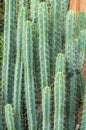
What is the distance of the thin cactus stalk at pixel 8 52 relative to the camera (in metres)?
3.35

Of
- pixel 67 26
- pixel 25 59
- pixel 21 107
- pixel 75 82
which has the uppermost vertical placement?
pixel 67 26

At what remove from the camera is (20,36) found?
3236 mm

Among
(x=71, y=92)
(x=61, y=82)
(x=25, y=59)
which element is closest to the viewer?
(x=61, y=82)

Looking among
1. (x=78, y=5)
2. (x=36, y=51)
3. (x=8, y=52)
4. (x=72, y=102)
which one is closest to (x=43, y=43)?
(x=36, y=51)

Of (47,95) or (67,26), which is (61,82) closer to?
(47,95)

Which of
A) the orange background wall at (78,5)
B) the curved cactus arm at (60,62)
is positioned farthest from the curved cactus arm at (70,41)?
the orange background wall at (78,5)

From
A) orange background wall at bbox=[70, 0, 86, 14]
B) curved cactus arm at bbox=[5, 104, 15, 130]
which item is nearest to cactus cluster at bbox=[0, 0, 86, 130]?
curved cactus arm at bbox=[5, 104, 15, 130]

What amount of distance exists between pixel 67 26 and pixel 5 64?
2.10ft

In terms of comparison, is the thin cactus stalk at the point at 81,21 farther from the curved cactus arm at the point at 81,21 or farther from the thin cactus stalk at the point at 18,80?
the thin cactus stalk at the point at 18,80

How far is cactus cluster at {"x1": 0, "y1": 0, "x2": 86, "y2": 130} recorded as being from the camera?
3.12m

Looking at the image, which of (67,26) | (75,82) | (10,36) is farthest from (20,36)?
(75,82)

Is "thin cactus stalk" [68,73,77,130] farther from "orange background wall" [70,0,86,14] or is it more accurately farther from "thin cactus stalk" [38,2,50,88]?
"orange background wall" [70,0,86,14]

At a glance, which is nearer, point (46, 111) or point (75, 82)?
point (46, 111)

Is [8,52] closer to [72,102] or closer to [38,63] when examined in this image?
[38,63]
